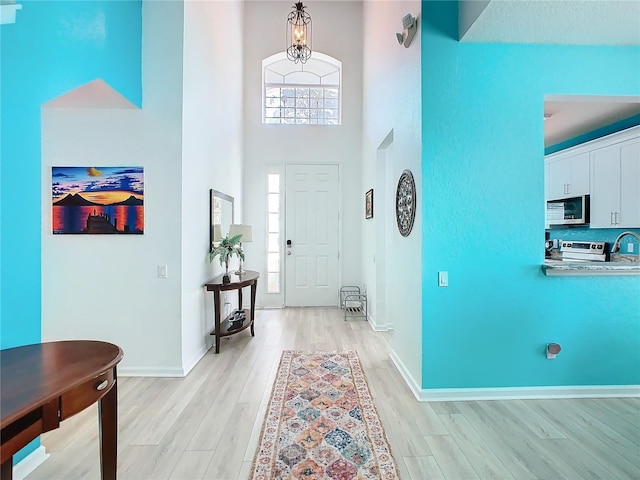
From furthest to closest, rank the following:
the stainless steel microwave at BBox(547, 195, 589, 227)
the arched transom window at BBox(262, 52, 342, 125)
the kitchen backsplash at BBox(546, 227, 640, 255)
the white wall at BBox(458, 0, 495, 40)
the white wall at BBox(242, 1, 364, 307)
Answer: the arched transom window at BBox(262, 52, 342, 125) → the white wall at BBox(242, 1, 364, 307) → the stainless steel microwave at BBox(547, 195, 589, 227) → the kitchen backsplash at BBox(546, 227, 640, 255) → the white wall at BBox(458, 0, 495, 40)

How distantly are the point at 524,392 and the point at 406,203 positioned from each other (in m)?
1.80

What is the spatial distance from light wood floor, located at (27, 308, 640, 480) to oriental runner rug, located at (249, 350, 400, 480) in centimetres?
9

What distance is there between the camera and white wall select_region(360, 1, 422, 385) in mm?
2645

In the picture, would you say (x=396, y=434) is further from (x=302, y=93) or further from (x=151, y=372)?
(x=302, y=93)

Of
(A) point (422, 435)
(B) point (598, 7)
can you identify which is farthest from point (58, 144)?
(B) point (598, 7)

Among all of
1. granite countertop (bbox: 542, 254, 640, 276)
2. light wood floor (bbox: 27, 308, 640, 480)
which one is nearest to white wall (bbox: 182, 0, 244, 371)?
light wood floor (bbox: 27, 308, 640, 480)

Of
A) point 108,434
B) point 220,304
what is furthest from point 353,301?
point 108,434

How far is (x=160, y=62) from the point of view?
289cm

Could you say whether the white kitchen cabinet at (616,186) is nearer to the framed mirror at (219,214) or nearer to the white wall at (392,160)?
the white wall at (392,160)

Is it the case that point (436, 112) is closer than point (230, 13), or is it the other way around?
point (436, 112)

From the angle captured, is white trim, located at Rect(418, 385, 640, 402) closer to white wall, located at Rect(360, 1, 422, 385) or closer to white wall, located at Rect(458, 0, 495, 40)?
white wall, located at Rect(360, 1, 422, 385)

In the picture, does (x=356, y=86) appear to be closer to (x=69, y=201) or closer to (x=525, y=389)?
(x=69, y=201)

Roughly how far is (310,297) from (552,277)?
3731mm

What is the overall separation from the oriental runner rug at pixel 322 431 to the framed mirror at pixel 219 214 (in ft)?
5.68
